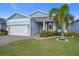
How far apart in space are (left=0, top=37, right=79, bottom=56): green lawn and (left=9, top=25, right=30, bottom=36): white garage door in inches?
6.5

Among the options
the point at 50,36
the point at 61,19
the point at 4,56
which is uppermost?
the point at 61,19

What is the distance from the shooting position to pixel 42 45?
4.14 meters

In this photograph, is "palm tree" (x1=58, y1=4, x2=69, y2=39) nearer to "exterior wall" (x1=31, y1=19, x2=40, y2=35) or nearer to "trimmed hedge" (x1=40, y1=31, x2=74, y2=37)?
"trimmed hedge" (x1=40, y1=31, x2=74, y2=37)

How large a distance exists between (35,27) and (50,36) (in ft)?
1.03

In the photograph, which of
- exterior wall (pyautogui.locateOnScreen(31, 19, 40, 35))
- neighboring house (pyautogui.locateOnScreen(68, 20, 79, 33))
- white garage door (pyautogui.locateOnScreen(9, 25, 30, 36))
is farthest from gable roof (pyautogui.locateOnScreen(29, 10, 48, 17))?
neighboring house (pyautogui.locateOnScreen(68, 20, 79, 33))

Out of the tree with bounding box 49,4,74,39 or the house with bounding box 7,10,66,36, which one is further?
the house with bounding box 7,10,66,36

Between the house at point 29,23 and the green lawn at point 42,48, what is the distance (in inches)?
7.8

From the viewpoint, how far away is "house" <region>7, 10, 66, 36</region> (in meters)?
4.15

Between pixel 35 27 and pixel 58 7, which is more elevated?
pixel 58 7

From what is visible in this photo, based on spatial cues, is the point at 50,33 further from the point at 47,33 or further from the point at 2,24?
the point at 2,24

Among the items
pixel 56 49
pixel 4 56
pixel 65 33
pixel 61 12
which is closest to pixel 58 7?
pixel 61 12

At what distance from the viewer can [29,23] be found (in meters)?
4.22

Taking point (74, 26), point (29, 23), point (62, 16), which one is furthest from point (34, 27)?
point (74, 26)

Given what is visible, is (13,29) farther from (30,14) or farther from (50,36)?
(50,36)
